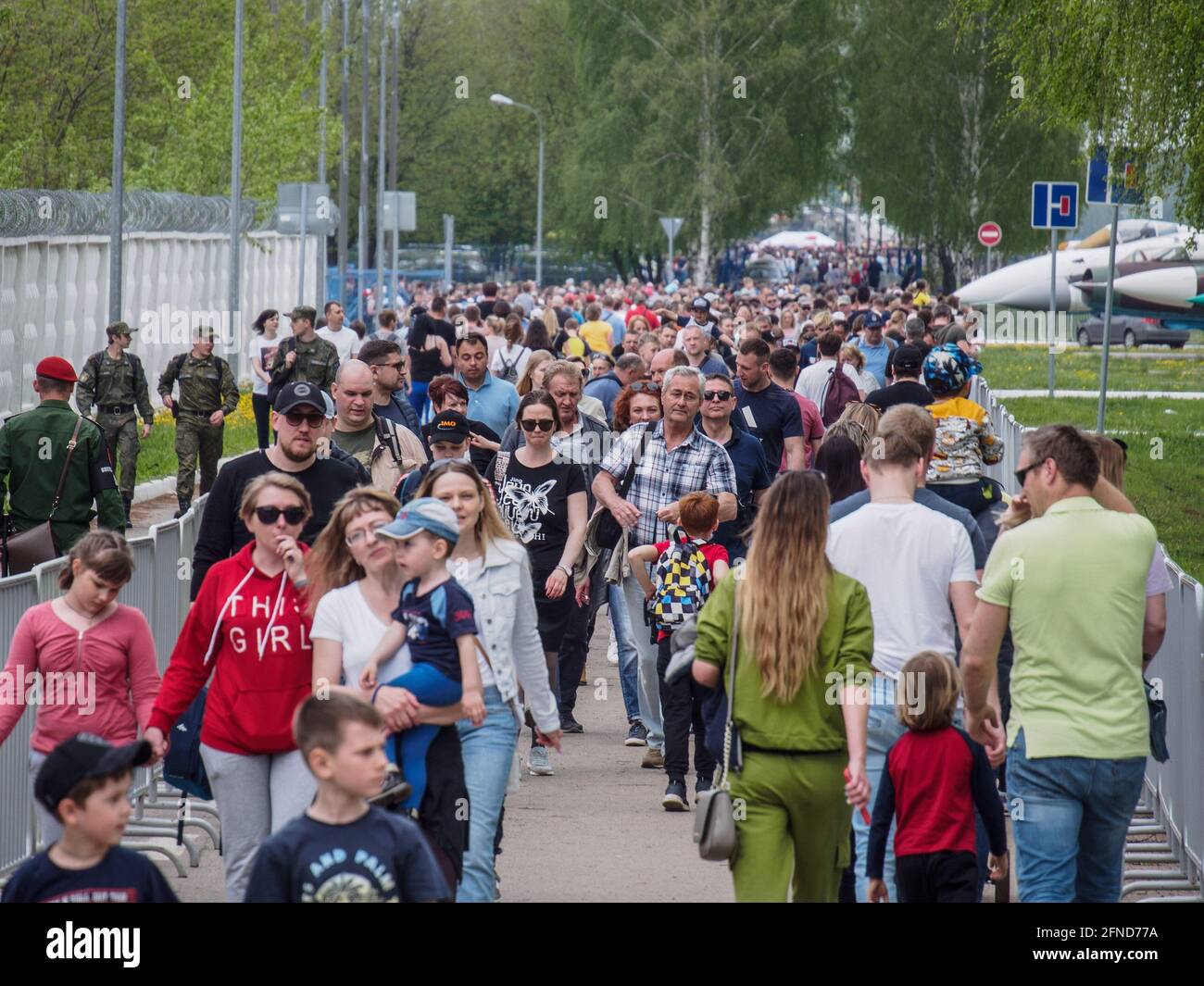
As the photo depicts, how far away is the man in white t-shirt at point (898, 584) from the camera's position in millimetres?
6250

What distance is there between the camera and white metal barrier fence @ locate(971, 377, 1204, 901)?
25.2ft

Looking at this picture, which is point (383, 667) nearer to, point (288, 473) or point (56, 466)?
point (288, 473)

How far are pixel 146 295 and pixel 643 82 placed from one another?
36.4 m

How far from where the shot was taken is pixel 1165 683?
28.5 ft

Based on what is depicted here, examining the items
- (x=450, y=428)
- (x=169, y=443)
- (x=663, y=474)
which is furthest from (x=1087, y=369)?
(x=450, y=428)

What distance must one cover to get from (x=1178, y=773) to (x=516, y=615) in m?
3.07

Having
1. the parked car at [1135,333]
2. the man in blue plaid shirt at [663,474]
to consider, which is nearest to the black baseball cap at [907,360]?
the man in blue plaid shirt at [663,474]

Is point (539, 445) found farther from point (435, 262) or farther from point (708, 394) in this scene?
point (435, 262)

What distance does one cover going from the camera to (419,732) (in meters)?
5.98

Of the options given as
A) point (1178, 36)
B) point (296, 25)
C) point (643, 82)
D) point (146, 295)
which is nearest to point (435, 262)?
point (643, 82)

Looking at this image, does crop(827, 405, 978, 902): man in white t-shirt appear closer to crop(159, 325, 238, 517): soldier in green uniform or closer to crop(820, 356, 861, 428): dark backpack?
crop(820, 356, 861, 428): dark backpack

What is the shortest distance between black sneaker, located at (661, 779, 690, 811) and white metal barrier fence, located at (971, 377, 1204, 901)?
1.92 meters

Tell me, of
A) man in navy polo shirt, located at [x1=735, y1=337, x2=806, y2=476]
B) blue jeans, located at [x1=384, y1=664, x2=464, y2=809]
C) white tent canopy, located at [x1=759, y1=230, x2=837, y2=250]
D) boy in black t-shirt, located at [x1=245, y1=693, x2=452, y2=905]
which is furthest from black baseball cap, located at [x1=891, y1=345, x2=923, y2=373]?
white tent canopy, located at [x1=759, y1=230, x2=837, y2=250]

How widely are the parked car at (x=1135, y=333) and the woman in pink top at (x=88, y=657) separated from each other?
50.9 metres
